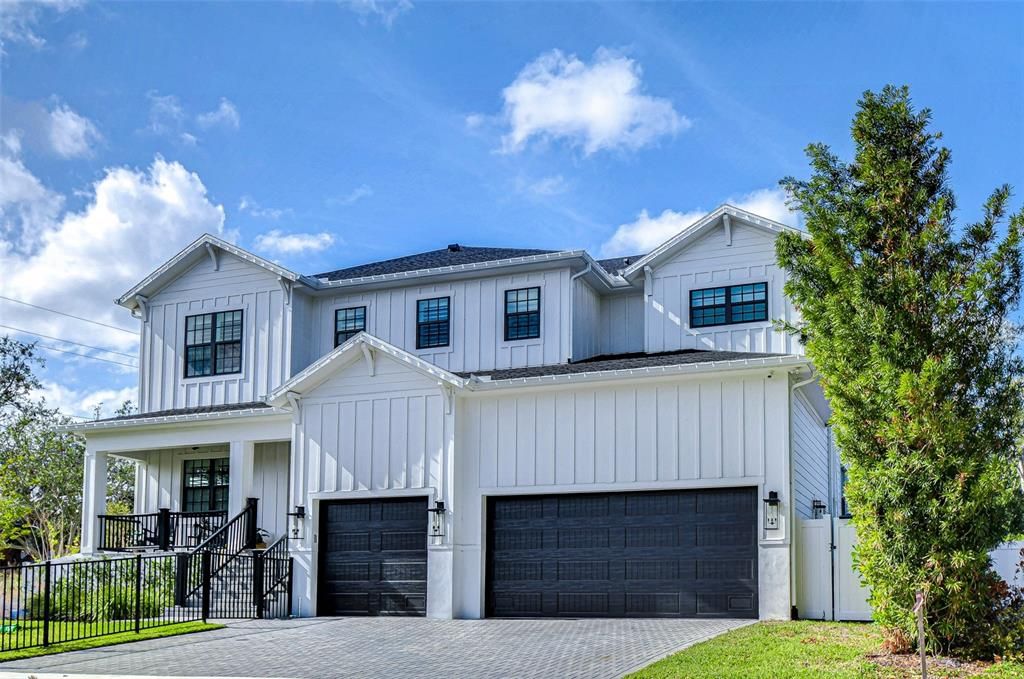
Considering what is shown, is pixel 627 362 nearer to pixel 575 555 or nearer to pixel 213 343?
pixel 575 555

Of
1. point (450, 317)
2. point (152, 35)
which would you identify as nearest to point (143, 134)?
point (152, 35)

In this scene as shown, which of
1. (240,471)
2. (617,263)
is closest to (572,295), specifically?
(617,263)

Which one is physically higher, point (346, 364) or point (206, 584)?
point (346, 364)

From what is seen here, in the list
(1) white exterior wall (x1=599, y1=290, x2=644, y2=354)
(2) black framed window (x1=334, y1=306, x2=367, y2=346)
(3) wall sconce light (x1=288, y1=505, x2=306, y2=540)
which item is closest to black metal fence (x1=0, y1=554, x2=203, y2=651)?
(3) wall sconce light (x1=288, y1=505, x2=306, y2=540)

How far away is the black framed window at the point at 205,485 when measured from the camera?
2492 centimetres

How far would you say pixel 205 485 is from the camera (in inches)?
993

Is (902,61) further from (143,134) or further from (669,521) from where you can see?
(143,134)

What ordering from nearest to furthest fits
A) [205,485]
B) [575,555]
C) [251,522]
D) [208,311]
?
[575,555], [251,522], [205,485], [208,311]

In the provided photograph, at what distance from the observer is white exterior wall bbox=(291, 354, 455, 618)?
794 inches

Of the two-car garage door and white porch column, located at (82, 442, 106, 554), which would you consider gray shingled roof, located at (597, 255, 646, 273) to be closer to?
the two-car garage door

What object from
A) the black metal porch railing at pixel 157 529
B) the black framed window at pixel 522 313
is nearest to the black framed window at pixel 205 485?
the black metal porch railing at pixel 157 529

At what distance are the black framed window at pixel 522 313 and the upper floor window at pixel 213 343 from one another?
664 cm

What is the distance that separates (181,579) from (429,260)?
31.3 ft

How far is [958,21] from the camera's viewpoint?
59.4ft
